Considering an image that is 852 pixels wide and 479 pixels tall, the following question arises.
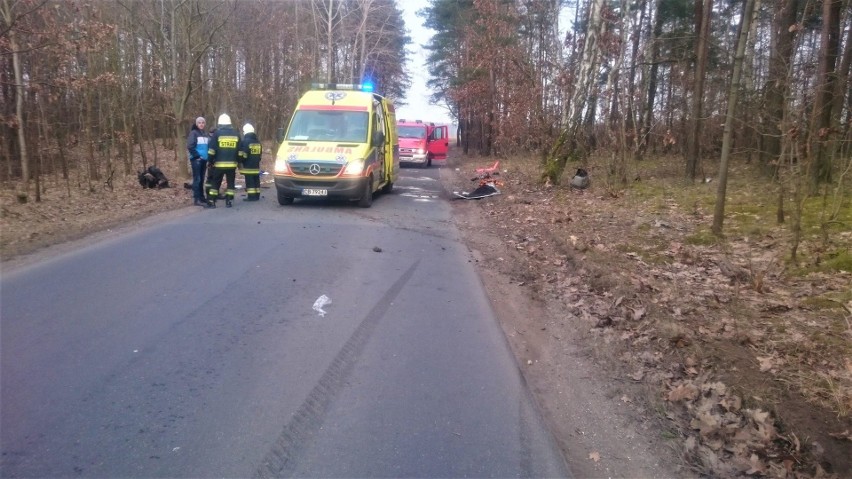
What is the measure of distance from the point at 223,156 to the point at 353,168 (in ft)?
9.44

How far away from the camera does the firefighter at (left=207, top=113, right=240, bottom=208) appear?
14922mm

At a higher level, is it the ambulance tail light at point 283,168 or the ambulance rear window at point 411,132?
the ambulance rear window at point 411,132

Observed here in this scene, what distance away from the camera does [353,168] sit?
49.4ft

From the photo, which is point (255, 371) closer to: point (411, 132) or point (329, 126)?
point (329, 126)

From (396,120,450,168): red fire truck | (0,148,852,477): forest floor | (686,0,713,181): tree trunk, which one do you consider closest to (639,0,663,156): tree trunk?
(686,0,713,181): tree trunk

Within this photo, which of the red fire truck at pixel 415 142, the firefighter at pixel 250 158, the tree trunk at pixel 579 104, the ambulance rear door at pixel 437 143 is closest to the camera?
the firefighter at pixel 250 158

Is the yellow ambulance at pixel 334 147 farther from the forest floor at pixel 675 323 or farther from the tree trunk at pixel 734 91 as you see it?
the tree trunk at pixel 734 91

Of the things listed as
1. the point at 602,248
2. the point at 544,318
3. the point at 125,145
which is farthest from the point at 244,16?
the point at 544,318

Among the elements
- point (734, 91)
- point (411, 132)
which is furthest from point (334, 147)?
point (411, 132)

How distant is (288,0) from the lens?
41875 mm

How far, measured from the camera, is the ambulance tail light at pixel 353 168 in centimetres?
1502

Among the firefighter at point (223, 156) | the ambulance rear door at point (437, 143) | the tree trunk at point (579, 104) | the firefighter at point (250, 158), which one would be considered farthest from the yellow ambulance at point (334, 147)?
the ambulance rear door at point (437, 143)

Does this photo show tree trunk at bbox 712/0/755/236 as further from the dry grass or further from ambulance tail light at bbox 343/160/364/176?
ambulance tail light at bbox 343/160/364/176

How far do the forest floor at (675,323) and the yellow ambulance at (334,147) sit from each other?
9.23 feet
